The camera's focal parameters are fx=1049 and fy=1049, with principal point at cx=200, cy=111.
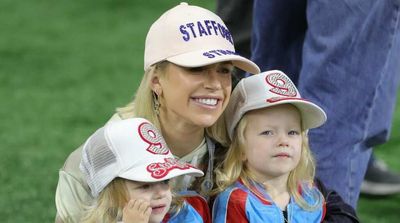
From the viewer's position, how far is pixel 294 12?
161 inches

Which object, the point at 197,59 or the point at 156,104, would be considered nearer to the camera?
the point at 197,59

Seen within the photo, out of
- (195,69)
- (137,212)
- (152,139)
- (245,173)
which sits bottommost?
(245,173)

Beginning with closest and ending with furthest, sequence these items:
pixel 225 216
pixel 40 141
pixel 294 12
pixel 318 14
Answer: pixel 225 216, pixel 318 14, pixel 294 12, pixel 40 141

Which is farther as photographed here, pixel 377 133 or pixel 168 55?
pixel 377 133

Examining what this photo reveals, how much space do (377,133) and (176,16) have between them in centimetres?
100

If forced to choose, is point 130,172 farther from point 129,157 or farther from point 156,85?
point 156,85

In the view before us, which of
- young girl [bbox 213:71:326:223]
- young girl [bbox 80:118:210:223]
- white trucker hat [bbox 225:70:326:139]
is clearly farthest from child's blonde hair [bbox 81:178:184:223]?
white trucker hat [bbox 225:70:326:139]

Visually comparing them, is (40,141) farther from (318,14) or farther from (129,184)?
(129,184)

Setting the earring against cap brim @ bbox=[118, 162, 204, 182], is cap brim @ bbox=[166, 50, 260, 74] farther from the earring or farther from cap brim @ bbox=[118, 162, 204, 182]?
cap brim @ bbox=[118, 162, 204, 182]

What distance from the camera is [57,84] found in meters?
6.81

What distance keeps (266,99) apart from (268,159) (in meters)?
0.18

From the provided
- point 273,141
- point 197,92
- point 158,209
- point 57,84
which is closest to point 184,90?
point 197,92

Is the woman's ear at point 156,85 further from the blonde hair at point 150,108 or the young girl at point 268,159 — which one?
the young girl at point 268,159

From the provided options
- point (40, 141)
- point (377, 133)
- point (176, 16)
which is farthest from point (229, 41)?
point (40, 141)
